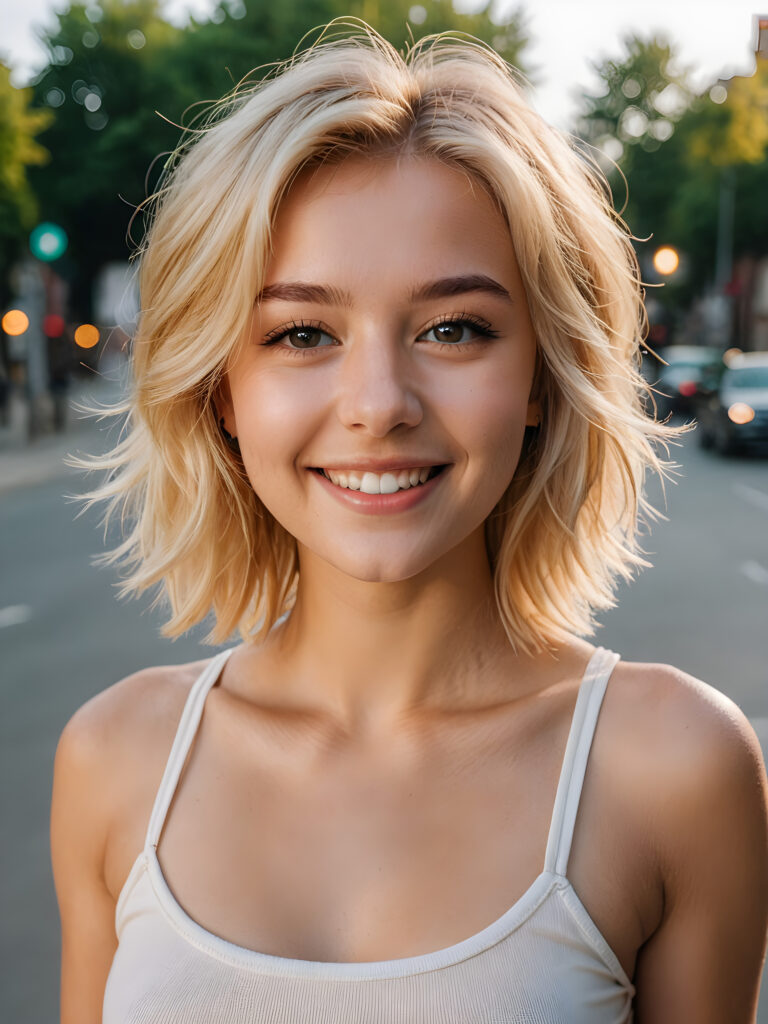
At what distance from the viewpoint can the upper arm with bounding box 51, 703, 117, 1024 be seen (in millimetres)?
1912

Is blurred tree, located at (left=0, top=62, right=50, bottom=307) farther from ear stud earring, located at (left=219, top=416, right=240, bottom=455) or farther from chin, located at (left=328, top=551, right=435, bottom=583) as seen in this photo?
chin, located at (left=328, top=551, right=435, bottom=583)

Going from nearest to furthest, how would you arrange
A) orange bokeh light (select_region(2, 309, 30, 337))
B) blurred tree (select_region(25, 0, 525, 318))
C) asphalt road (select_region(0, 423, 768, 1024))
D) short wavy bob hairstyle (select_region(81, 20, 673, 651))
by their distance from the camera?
short wavy bob hairstyle (select_region(81, 20, 673, 651)) → asphalt road (select_region(0, 423, 768, 1024)) → orange bokeh light (select_region(2, 309, 30, 337)) → blurred tree (select_region(25, 0, 525, 318))

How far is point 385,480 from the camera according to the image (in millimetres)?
1730

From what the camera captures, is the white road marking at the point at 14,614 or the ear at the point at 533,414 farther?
the white road marking at the point at 14,614

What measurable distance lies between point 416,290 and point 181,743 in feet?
2.71

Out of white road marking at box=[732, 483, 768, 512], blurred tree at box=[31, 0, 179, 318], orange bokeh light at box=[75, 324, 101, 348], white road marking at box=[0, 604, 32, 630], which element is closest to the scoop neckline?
white road marking at box=[0, 604, 32, 630]

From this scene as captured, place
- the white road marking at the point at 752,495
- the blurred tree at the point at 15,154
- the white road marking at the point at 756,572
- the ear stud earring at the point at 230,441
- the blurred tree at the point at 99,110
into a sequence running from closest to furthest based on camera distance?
the ear stud earring at the point at 230,441, the white road marking at the point at 756,572, the white road marking at the point at 752,495, the blurred tree at the point at 15,154, the blurred tree at the point at 99,110

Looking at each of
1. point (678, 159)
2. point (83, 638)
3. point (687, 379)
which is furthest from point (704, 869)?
point (678, 159)

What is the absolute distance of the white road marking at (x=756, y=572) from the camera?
33.2 ft

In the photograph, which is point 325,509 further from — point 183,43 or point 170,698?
point 183,43

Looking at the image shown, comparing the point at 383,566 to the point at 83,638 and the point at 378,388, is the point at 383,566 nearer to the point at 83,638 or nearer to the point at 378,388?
the point at 378,388

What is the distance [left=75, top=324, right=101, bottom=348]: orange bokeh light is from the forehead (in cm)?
3930

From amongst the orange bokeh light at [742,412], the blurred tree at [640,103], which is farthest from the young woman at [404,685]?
the blurred tree at [640,103]

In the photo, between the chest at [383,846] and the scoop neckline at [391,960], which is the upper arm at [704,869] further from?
the scoop neckline at [391,960]
